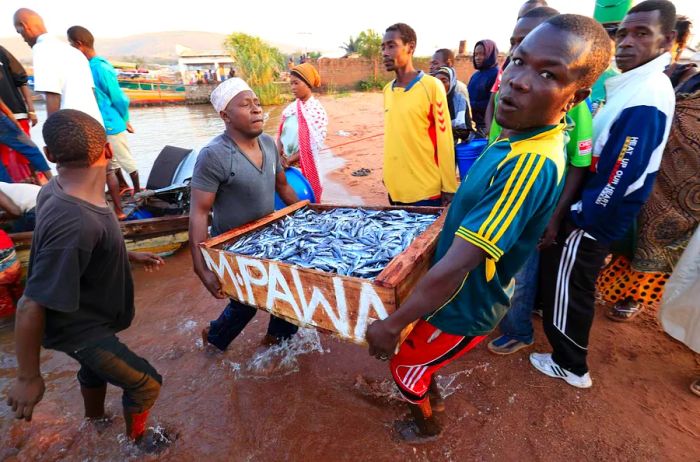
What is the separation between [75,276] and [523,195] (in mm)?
2123

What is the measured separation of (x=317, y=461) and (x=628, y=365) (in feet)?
8.64

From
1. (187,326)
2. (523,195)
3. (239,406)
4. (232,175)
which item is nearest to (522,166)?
(523,195)

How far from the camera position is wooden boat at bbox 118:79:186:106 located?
3316cm

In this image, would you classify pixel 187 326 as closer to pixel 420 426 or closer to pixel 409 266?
pixel 420 426

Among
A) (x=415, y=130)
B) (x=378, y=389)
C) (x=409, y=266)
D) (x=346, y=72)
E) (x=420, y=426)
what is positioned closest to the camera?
(x=409, y=266)

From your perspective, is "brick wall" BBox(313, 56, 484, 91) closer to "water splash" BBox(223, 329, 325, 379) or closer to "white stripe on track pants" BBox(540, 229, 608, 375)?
"water splash" BBox(223, 329, 325, 379)

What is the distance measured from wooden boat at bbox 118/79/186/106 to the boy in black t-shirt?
3781 cm

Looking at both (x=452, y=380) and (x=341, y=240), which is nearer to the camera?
(x=341, y=240)

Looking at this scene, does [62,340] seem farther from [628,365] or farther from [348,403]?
[628,365]

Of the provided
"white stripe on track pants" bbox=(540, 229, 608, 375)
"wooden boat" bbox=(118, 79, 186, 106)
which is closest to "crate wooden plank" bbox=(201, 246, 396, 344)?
"white stripe on track pants" bbox=(540, 229, 608, 375)

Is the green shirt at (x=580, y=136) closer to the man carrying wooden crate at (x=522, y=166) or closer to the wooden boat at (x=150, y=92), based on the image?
the man carrying wooden crate at (x=522, y=166)

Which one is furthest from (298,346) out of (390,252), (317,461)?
(390,252)

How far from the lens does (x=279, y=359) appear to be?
10.8 feet

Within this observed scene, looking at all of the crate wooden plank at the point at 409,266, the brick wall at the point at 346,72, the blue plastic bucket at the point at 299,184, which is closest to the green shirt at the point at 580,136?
the crate wooden plank at the point at 409,266
